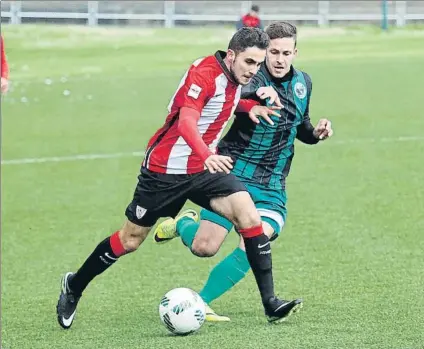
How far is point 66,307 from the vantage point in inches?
269

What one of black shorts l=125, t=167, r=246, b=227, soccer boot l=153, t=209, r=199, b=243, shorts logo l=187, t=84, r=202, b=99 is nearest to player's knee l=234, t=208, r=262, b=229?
black shorts l=125, t=167, r=246, b=227

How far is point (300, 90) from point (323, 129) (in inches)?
12.3

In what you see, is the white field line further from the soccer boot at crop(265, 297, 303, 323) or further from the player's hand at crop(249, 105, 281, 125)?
the soccer boot at crop(265, 297, 303, 323)

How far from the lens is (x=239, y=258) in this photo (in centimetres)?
705

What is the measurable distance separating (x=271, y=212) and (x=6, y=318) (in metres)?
1.77

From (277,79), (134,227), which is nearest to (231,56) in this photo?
(277,79)

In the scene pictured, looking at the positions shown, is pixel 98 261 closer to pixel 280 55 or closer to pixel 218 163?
pixel 218 163

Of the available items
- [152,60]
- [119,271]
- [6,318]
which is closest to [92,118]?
[152,60]

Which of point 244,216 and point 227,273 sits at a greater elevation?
point 244,216

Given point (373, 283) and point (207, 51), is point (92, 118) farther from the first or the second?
point (373, 283)

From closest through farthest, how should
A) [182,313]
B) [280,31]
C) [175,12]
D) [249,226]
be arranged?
[182,313] < [249,226] < [280,31] < [175,12]

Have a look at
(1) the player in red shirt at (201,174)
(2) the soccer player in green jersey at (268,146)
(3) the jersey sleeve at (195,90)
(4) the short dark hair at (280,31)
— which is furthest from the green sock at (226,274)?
(4) the short dark hair at (280,31)

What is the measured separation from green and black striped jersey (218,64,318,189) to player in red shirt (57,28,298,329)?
36 centimetres

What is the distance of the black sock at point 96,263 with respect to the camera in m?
6.87
